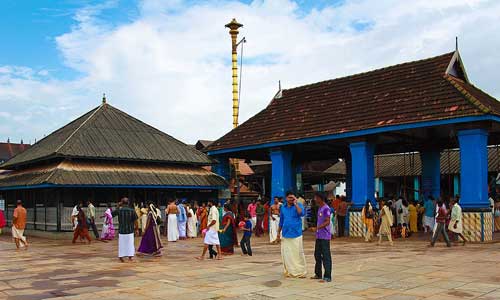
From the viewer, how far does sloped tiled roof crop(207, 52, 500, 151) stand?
17719 mm

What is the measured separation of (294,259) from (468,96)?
32.3ft

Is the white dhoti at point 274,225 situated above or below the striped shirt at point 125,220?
below

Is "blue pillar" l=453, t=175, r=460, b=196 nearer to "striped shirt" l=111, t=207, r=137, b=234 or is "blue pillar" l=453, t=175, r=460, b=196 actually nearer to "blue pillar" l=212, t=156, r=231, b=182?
"blue pillar" l=212, t=156, r=231, b=182

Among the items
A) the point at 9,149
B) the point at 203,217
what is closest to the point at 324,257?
the point at 203,217

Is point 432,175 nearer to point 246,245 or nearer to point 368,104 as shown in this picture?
point 368,104

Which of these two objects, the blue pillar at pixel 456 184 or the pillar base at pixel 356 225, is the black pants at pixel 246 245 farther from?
the blue pillar at pixel 456 184

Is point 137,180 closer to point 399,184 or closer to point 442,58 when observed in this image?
point 442,58

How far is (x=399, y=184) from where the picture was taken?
36.8 meters

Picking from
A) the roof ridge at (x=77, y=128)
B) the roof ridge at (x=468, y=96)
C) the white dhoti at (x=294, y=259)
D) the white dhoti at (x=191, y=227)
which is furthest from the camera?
the roof ridge at (x=77, y=128)

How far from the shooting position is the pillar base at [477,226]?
1661cm

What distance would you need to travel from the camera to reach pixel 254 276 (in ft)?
35.0

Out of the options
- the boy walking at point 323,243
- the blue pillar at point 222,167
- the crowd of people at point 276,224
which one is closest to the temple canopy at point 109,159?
the blue pillar at point 222,167

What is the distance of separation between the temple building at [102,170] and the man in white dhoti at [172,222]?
295 cm

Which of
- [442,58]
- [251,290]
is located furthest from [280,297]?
[442,58]
